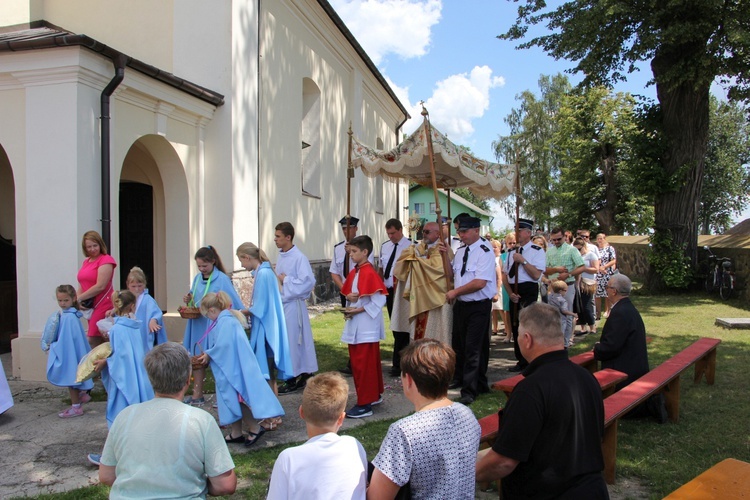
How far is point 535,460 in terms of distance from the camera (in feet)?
7.75

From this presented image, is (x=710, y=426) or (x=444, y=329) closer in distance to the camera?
(x=710, y=426)

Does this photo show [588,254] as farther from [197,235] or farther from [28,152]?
[28,152]

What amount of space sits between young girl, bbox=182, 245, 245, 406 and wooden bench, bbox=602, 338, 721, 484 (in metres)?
3.62

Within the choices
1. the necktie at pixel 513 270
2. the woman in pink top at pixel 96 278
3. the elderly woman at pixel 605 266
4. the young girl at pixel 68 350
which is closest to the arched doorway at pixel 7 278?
the woman in pink top at pixel 96 278

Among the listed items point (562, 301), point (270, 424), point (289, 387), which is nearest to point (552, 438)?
point (270, 424)

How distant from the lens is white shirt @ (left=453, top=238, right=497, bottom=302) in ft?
19.4

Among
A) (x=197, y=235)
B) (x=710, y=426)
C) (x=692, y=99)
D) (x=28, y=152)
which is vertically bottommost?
(x=710, y=426)

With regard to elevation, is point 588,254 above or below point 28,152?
below

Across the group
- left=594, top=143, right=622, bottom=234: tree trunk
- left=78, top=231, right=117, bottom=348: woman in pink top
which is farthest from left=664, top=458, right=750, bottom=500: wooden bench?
left=594, top=143, right=622, bottom=234: tree trunk

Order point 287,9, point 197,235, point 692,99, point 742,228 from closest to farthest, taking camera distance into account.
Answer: point 197,235, point 287,9, point 692,99, point 742,228

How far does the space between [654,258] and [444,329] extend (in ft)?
36.7

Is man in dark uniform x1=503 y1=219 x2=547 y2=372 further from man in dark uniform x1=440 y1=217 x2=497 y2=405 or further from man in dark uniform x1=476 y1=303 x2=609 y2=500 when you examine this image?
man in dark uniform x1=476 y1=303 x2=609 y2=500

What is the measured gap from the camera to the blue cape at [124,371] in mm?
4270

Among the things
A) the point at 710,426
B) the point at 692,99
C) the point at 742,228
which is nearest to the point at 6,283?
the point at 710,426
